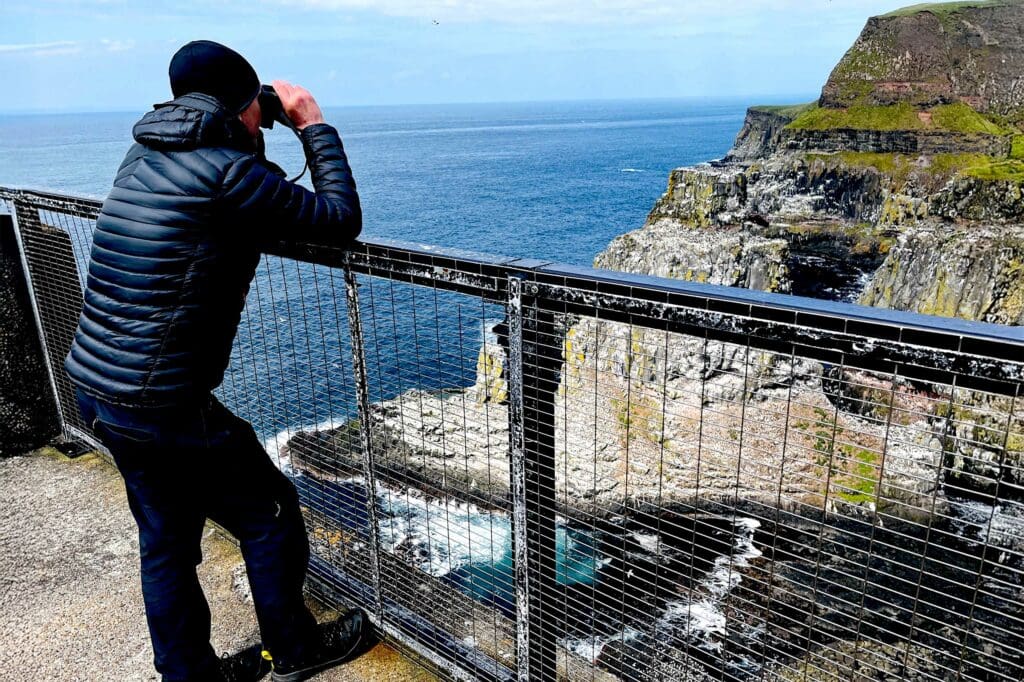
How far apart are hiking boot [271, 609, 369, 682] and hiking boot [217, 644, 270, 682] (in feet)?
0.39

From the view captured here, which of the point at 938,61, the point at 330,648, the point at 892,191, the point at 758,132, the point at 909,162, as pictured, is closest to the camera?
the point at 330,648

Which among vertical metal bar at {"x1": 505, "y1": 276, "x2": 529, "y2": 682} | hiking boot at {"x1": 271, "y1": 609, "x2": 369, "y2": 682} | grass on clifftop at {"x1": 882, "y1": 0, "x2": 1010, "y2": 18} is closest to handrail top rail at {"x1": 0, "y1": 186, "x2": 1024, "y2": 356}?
vertical metal bar at {"x1": 505, "y1": 276, "x2": 529, "y2": 682}

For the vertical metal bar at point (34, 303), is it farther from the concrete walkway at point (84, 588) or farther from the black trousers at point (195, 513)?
the black trousers at point (195, 513)

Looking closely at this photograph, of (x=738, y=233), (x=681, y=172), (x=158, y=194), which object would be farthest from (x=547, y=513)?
(x=681, y=172)

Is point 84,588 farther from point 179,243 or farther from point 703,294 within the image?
point 703,294

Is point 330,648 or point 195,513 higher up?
point 195,513

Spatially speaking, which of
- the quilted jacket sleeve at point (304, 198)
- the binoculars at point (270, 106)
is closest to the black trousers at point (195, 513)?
the quilted jacket sleeve at point (304, 198)

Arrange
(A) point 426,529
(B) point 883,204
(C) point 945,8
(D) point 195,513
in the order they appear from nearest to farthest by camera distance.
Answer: (D) point 195,513
(A) point 426,529
(B) point 883,204
(C) point 945,8

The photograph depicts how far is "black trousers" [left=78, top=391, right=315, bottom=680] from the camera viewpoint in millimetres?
2941

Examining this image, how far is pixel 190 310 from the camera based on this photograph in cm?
275

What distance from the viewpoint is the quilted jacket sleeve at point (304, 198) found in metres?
2.68

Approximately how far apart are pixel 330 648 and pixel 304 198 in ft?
6.97

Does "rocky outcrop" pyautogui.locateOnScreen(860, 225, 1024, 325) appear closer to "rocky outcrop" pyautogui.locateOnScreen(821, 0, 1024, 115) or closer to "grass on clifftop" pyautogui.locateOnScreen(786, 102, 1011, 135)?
"grass on clifftop" pyautogui.locateOnScreen(786, 102, 1011, 135)

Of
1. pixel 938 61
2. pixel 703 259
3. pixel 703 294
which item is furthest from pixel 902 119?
pixel 703 294
